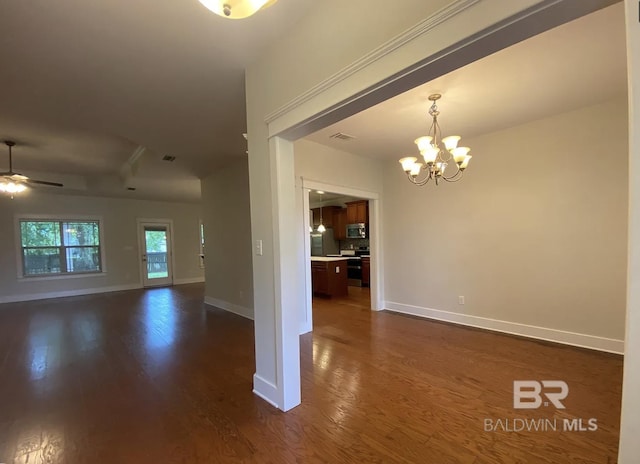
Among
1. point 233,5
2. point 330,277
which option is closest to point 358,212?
point 330,277

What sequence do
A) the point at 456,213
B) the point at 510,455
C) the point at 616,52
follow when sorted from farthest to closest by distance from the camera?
1. the point at 456,213
2. the point at 616,52
3. the point at 510,455

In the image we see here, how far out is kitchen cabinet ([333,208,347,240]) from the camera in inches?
338

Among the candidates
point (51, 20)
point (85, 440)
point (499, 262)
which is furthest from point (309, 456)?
point (499, 262)

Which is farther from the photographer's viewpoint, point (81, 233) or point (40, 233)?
point (81, 233)

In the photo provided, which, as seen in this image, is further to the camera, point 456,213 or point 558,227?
point 456,213

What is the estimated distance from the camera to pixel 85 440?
73.7 inches

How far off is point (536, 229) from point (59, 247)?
9.85 metres

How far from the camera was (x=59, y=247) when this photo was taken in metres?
7.18

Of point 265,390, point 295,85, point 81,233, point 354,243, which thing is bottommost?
point 265,390

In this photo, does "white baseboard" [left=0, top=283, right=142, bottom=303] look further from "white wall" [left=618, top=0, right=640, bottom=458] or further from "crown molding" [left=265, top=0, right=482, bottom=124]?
"white wall" [left=618, top=0, right=640, bottom=458]

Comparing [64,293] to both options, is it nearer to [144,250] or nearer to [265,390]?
[144,250]

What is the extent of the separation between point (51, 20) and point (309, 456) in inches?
121

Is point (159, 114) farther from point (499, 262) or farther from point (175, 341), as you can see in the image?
point (499, 262)

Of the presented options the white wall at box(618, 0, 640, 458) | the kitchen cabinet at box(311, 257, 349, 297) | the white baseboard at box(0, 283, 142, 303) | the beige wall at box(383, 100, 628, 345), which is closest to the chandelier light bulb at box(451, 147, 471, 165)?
the beige wall at box(383, 100, 628, 345)
